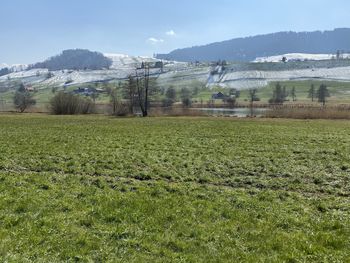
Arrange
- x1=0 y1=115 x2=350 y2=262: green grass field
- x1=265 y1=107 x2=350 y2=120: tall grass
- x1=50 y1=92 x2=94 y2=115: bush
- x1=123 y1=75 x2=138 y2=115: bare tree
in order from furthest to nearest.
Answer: x1=50 y1=92 x2=94 y2=115: bush < x1=123 y1=75 x2=138 y2=115: bare tree < x1=265 y1=107 x2=350 y2=120: tall grass < x1=0 y1=115 x2=350 y2=262: green grass field

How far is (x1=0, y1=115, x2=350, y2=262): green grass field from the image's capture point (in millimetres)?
7445

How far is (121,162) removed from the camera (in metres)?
17.6

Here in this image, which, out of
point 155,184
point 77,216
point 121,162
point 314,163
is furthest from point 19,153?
point 314,163

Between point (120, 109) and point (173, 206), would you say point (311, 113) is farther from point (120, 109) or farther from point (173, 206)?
point (173, 206)

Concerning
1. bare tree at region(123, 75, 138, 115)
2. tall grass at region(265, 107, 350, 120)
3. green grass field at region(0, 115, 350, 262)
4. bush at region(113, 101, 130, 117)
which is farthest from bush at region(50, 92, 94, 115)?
green grass field at region(0, 115, 350, 262)

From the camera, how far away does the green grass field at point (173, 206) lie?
7445 mm

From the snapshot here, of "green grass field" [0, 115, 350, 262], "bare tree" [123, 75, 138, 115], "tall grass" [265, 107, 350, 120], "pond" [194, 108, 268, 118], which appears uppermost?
"bare tree" [123, 75, 138, 115]

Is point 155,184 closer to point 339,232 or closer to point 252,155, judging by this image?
point 339,232

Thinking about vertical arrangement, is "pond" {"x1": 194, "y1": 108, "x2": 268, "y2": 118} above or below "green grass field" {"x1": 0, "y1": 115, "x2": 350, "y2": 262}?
below

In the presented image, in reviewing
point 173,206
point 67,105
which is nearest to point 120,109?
point 67,105

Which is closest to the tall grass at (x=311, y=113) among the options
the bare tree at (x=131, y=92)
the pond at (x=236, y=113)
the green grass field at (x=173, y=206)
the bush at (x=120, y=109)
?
the pond at (x=236, y=113)

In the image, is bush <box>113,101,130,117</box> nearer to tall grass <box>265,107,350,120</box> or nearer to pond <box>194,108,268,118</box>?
pond <box>194,108,268,118</box>

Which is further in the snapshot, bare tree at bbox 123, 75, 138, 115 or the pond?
bare tree at bbox 123, 75, 138, 115

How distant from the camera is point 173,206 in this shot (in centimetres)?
1048
